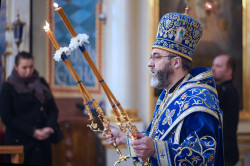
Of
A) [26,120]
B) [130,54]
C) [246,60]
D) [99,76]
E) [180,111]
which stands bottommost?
[26,120]

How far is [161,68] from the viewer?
2771mm

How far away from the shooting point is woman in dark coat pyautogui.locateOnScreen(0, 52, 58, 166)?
5043 millimetres

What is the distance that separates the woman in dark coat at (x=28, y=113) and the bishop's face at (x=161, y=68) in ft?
8.72

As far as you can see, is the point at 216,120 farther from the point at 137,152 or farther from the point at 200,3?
the point at 200,3

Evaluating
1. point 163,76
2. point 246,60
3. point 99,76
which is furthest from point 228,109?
point 99,76

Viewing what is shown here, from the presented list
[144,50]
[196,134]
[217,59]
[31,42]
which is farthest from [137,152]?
[31,42]

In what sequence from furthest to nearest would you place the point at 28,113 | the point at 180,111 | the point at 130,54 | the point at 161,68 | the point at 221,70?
the point at 130,54 < the point at 28,113 < the point at 221,70 < the point at 161,68 < the point at 180,111

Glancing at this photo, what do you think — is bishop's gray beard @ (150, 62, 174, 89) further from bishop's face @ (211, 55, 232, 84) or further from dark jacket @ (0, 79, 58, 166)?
dark jacket @ (0, 79, 58, 166)

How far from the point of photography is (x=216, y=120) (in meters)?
2.51

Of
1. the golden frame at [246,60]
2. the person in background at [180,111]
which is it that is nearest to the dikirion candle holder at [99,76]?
the person in background at [180,111]

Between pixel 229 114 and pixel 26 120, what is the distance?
238cm

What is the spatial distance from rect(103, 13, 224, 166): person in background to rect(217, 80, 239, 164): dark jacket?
5.90 ft

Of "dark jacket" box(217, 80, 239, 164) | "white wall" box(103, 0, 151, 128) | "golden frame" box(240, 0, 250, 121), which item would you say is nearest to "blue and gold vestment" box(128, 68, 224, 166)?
"dark jacket" box(217, 80, 239, 164)

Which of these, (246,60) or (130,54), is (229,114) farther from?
(130,54)
